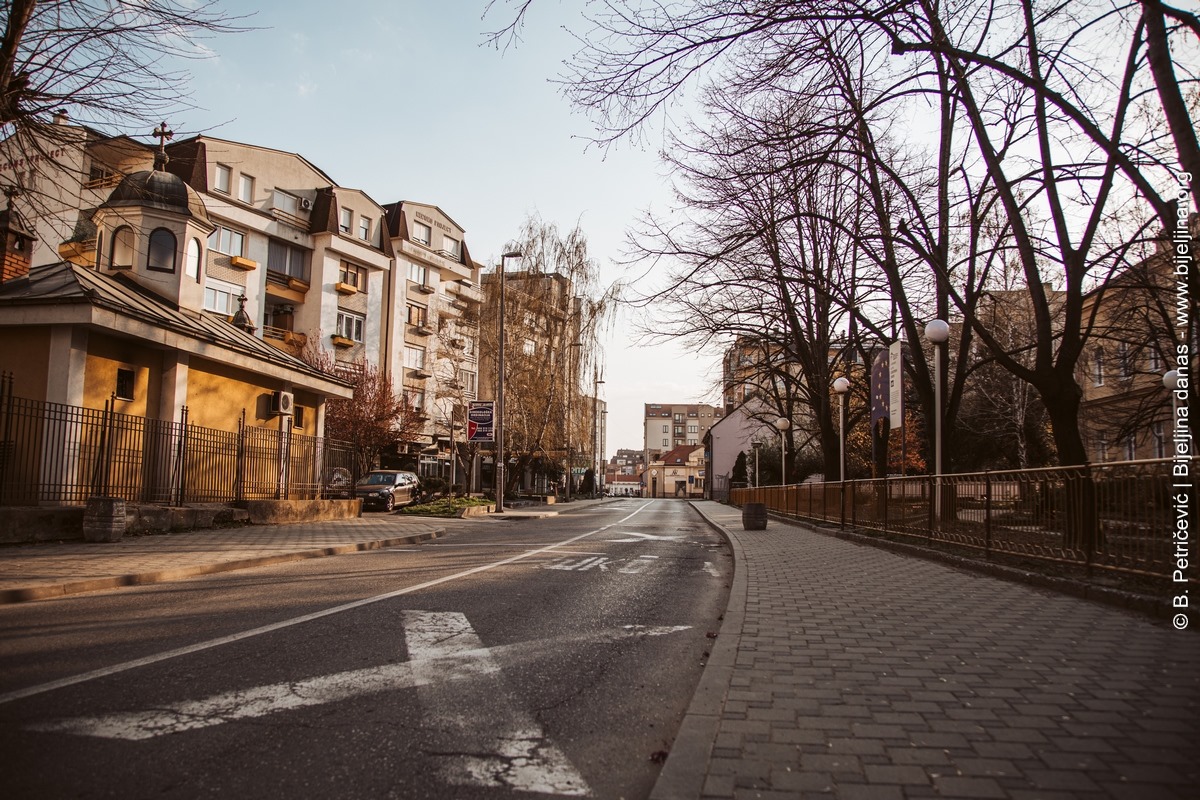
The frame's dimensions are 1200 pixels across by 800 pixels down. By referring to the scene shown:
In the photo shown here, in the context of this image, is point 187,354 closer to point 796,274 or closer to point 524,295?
point 796,274

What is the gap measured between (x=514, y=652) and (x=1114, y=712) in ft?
11.6

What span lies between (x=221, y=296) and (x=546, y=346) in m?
16.1

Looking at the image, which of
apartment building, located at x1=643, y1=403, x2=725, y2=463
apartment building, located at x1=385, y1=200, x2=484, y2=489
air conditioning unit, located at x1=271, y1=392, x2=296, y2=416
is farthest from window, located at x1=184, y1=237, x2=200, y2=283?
apartment building, located at x1=643, y1=403, x2=725, y2=463

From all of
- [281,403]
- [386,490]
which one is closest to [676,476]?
[386,490]

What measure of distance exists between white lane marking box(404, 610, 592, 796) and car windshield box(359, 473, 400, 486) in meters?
23.7

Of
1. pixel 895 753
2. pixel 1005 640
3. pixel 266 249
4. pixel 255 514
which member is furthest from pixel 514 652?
pixel 266 249

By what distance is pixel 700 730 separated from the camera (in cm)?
346

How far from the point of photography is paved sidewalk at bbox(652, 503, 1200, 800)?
113 inches

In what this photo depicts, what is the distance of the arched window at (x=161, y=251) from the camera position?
59.5 feet

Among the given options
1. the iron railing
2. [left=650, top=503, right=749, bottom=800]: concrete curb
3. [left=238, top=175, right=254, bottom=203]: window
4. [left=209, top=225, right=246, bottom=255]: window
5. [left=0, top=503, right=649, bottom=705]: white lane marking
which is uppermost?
[left=238, top=175, right=254, bottom=203]: window

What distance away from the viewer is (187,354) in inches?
642

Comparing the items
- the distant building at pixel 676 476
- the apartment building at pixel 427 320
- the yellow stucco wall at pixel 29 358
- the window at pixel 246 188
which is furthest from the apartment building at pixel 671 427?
the yellow stucco wall at pixel 29 358

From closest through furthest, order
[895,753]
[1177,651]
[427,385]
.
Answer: [895,753]
[1177,651]
[427,385]

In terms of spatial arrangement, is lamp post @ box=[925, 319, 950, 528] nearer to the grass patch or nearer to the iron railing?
the iron railing
